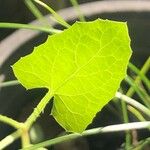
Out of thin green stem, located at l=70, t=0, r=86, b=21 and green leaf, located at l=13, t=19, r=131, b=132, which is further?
thin green stem, located at l=70, t=0, r=86, b=21

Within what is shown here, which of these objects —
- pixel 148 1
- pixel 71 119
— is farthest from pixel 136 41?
pixel 71 119

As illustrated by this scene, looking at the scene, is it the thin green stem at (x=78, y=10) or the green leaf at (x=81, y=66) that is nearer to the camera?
the green leaf at (x=81, y=66)

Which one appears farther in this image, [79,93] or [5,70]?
[5,70]

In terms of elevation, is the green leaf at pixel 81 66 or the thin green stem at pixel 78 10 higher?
the thin green stem at pixel 78 10

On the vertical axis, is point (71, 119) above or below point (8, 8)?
below

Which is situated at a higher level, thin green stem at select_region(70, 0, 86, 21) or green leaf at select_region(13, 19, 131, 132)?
thin green stem at select_region(70, 0, 86, 21)

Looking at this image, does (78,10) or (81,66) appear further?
(78,10)

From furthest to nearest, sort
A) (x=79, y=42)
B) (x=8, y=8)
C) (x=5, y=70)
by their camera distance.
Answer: (x=8, y=8), (x=5, y=70), (x=79, y=42)

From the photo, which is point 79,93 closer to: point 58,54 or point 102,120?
point 58,54
